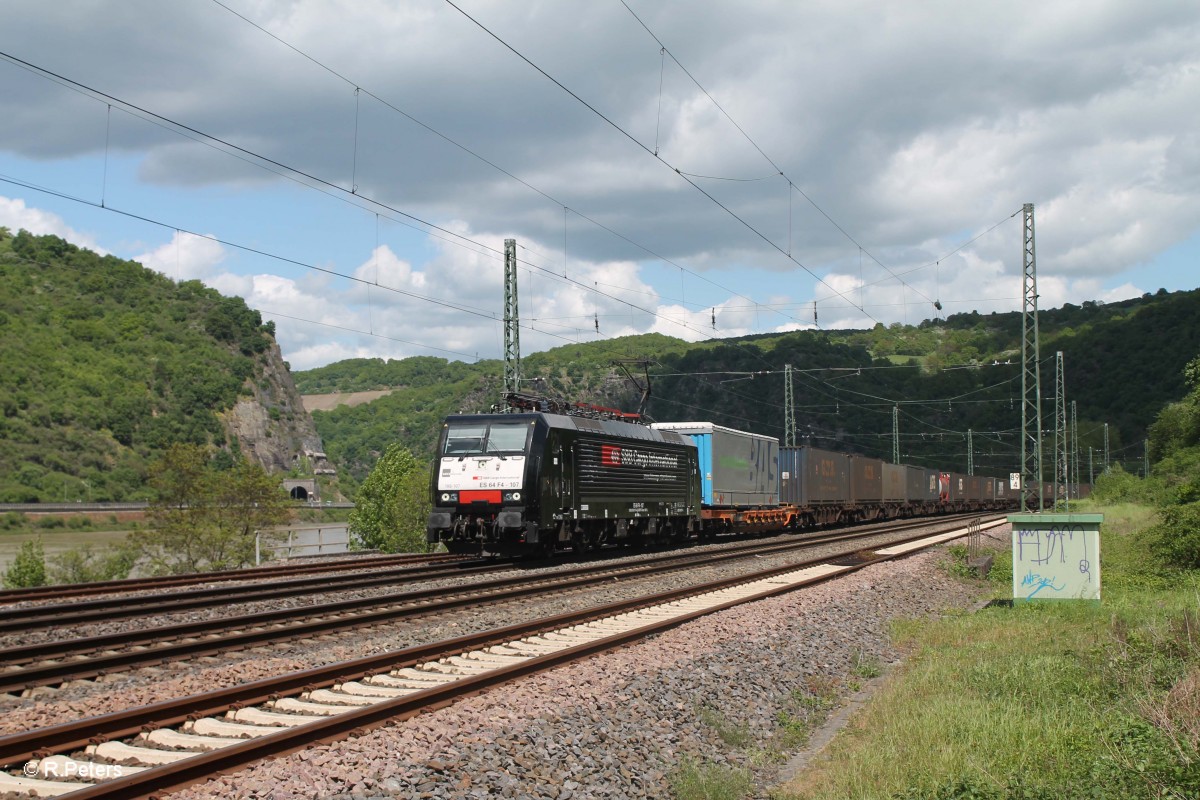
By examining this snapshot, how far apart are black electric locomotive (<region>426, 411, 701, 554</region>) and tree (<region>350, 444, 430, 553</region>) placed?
49.7 ft

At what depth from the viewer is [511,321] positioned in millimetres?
33625

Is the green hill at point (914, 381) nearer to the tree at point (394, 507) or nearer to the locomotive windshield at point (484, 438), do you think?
the tree at point (394, 507)

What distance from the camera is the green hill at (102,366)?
369ft

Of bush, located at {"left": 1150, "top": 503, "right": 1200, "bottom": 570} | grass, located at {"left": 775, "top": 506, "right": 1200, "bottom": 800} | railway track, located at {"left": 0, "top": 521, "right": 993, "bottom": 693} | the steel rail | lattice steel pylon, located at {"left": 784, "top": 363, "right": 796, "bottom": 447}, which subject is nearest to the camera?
grass, located at {"left": 775, "top": 506, "right": 1200, "bottom": 800}

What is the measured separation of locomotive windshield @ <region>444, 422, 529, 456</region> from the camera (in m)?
23.3

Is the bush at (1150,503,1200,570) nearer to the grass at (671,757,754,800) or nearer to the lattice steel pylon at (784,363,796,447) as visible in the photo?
the grass at (671,757,754,800)

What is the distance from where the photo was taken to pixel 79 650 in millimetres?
11852

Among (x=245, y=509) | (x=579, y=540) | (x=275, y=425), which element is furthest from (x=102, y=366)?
(x=579, y=540)

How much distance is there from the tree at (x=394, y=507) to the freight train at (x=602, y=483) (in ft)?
39.1

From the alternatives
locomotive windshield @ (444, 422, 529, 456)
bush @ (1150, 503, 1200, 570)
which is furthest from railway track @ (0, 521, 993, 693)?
bush @ (1150, 503, 1200, 570)

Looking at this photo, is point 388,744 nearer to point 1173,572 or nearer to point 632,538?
point 1173,572

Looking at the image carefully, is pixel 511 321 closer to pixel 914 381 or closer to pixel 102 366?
pixel 914 381

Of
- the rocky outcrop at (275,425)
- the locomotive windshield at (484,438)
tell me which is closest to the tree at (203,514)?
the locomotive windshield at (484,438)

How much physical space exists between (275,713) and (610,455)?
18.2 metres
